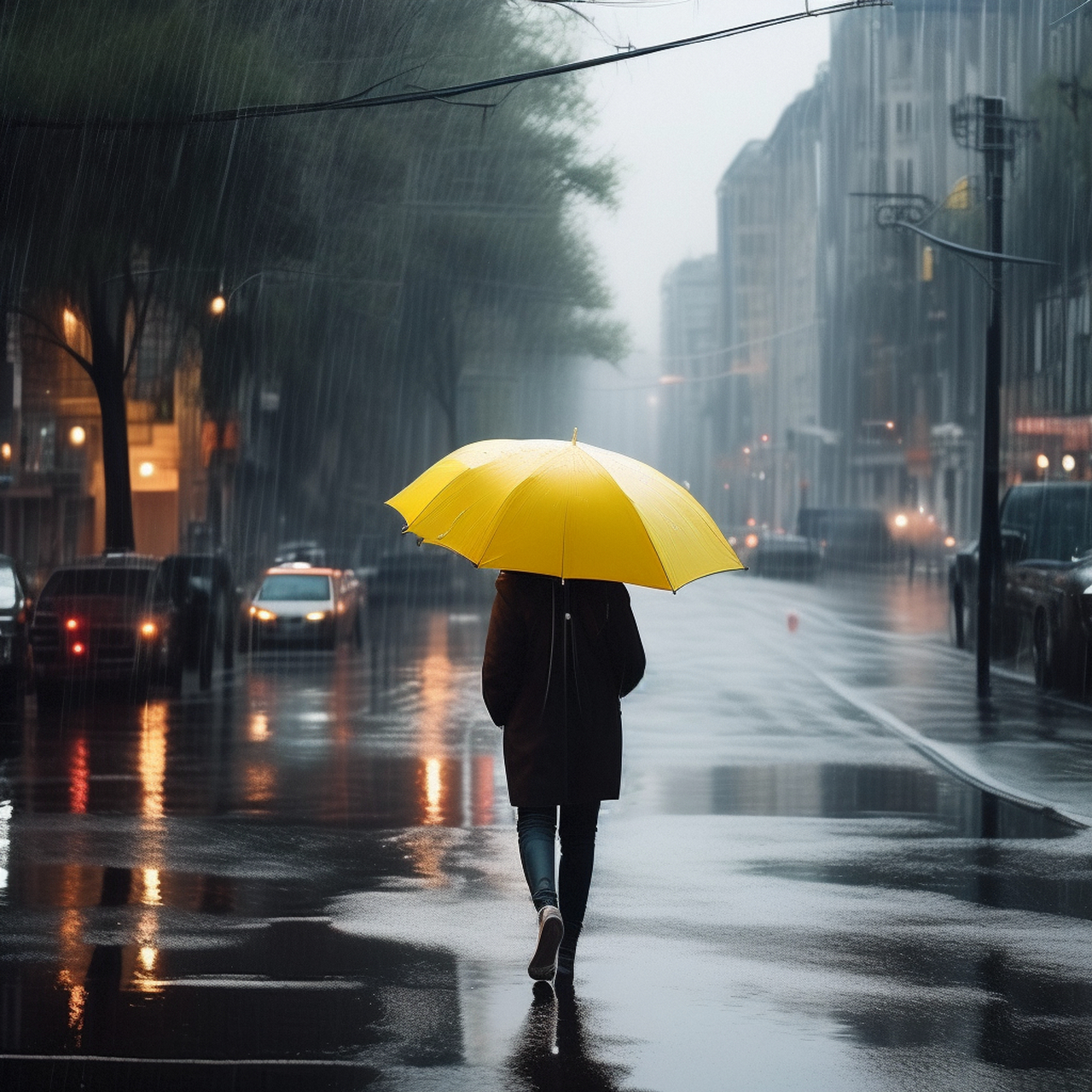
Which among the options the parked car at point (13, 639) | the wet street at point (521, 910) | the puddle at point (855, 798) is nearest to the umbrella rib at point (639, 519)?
the wet street at point (521, 910)

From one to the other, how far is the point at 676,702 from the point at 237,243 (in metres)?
8.97

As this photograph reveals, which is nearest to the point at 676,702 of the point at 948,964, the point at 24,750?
the point at 24,750

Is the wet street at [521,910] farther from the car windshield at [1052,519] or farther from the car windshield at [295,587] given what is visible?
the car windshield at [295,587]

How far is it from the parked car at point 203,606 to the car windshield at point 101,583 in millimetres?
1273

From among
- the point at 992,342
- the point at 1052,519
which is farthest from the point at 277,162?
the point at 1052,519

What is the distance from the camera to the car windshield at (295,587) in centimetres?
2941

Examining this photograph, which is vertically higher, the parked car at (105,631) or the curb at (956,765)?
the parked car at (105,631)

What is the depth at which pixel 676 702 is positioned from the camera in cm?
1983

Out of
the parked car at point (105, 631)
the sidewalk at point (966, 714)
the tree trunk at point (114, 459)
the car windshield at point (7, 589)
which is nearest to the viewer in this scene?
the sidewalk at point (966, 714)

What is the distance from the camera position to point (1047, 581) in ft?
69.9

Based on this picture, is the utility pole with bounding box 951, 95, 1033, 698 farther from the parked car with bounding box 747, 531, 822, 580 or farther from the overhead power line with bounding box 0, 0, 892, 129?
the parked car with bounding box 747, 531, 822, 580

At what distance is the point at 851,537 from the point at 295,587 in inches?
1978

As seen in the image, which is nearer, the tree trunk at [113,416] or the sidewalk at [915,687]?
the sidewalk at [915,687]

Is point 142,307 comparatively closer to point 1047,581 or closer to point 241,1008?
point 1047,581
